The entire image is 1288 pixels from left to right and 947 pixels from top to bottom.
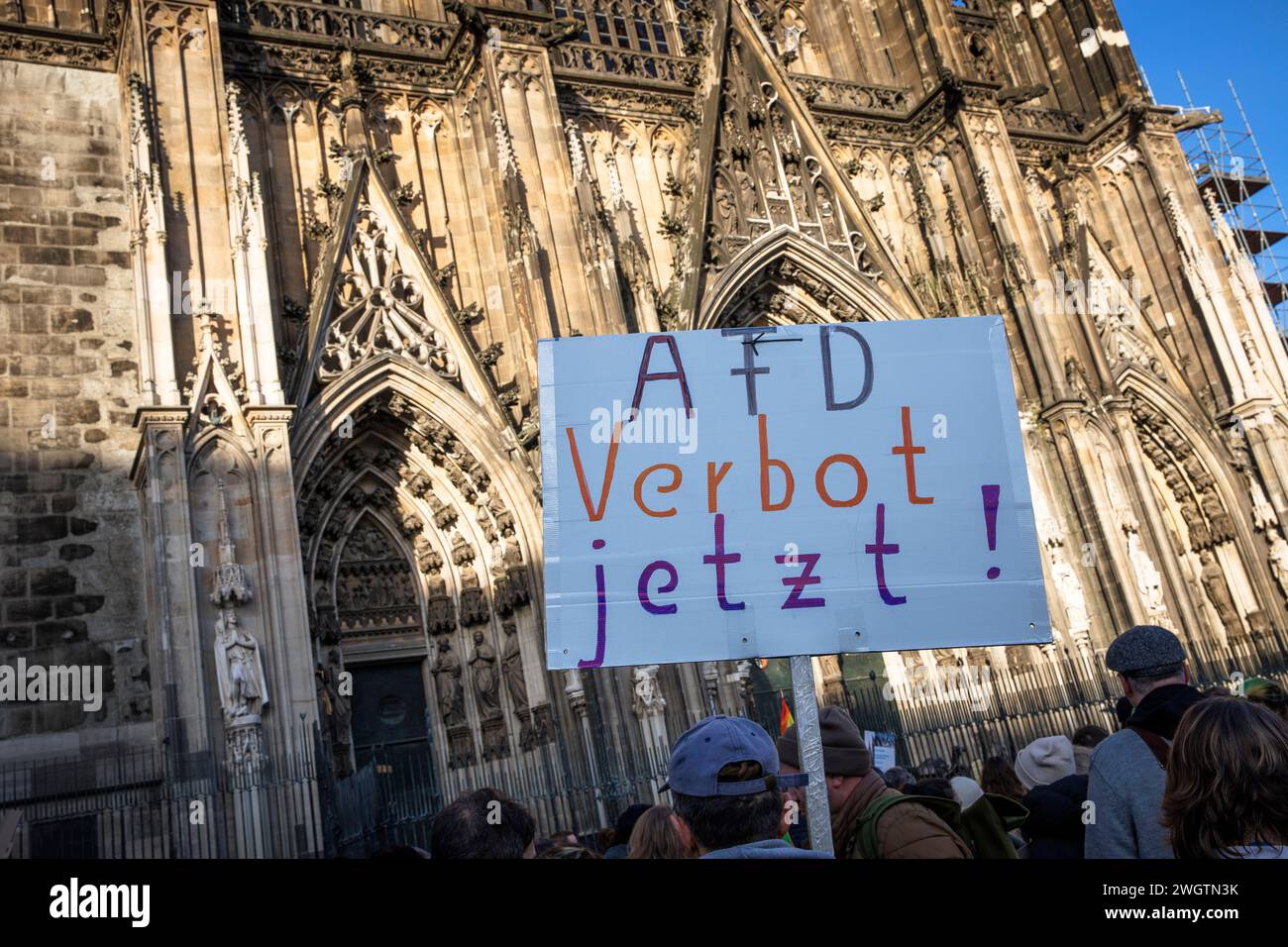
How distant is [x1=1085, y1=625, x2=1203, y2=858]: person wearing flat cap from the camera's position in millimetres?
3031

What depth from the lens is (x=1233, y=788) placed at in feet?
7.77

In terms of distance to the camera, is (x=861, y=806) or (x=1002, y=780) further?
(x=1002, y=780)

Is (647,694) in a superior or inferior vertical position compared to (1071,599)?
inferior

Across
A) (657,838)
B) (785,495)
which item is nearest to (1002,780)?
(785,495)

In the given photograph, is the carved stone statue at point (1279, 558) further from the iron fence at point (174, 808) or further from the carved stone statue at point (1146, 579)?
the iron fence at point (174, 808)

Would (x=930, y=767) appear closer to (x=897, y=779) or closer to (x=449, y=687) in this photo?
(x=449, y=687)

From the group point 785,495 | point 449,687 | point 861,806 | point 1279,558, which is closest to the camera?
point 861,806

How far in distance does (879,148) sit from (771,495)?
1690cm

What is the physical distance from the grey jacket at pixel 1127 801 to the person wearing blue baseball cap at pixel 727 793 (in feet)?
3.16

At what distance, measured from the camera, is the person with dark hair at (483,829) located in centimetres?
317

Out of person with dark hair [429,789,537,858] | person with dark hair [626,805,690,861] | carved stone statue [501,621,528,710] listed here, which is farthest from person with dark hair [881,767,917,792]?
carved stone statue [501,621,528,710]

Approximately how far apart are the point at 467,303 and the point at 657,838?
12691 millimetres

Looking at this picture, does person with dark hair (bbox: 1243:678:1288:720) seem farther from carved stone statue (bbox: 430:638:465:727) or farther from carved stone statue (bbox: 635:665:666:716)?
carved stone statue (bbox: 430:638:465:727)

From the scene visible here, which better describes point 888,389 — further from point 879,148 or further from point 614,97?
point 879,148
